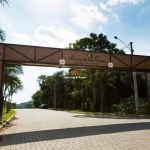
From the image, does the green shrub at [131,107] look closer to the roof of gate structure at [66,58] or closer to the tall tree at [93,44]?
the roof of gate structure at [66,58]

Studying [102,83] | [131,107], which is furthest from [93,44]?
[131,107]

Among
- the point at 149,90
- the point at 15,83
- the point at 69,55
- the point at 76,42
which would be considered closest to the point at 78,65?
the point at 69,55

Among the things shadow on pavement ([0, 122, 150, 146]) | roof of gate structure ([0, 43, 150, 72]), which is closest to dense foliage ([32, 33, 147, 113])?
roof of gate structure ([0, 43, 150, 72])

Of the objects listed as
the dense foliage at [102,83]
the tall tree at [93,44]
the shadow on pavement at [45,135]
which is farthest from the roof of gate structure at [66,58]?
the tall tree at [93,44]

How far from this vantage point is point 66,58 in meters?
15.0

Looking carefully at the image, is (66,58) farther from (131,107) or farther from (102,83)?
(102,83)

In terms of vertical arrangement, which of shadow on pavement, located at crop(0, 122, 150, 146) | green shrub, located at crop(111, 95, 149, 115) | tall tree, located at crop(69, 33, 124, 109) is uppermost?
tall tree, located at crop(69, 33, 124, 109)

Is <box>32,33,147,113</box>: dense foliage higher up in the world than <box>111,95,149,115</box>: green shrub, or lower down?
higher up

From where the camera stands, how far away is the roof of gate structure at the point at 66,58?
13578mm

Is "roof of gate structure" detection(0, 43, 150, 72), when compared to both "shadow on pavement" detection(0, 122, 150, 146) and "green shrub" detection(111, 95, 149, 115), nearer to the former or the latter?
"green shrub" detection(111, 95, 149, 115)

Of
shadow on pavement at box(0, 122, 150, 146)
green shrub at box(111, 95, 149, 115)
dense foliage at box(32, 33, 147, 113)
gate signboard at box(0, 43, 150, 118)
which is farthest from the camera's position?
dense foliage at box(32, 33, 147, 113)

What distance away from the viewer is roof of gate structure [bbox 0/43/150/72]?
13578 millimetres

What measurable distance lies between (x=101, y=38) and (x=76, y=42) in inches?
166

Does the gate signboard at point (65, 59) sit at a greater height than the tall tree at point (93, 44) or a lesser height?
lesser
